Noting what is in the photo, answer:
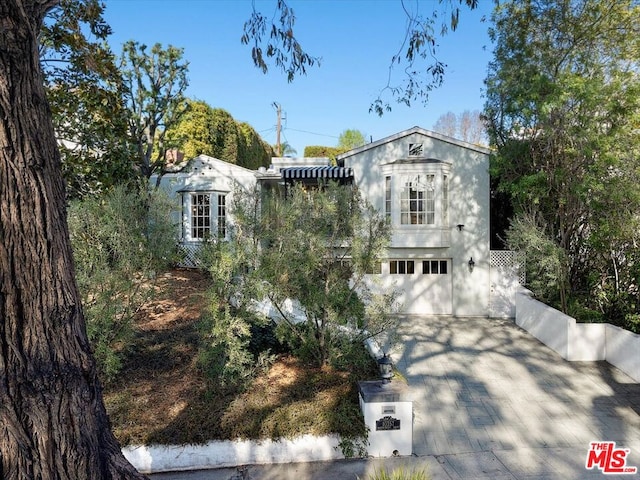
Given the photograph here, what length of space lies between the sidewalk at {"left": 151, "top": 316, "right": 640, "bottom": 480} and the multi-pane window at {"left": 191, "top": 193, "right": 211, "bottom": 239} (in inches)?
374

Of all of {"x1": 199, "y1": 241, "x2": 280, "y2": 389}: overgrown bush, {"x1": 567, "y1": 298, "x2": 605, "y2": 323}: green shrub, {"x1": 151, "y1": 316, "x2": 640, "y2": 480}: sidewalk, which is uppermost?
{"x1": 199, "y1": 241, "x2": 280, "y2": 389}: overgrown bush

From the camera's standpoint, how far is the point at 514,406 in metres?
6.66

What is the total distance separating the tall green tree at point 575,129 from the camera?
8.77 metres

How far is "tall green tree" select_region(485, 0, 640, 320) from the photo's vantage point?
345 inches

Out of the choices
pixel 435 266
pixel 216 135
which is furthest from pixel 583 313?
pixel 216 135

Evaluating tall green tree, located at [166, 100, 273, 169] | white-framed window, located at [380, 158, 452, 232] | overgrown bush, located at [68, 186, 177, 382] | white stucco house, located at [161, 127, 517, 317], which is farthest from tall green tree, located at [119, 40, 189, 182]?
white-framed window, located at [380, 158, 452, 232]

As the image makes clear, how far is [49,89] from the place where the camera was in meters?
9.09

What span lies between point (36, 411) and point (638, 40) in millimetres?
13308

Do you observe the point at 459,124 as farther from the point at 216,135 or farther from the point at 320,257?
the point at 320,257

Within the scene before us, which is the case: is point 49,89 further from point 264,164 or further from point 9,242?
point 264,164

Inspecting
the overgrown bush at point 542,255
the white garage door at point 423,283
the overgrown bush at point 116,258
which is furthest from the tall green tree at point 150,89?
the overgrown bush at point 542,255

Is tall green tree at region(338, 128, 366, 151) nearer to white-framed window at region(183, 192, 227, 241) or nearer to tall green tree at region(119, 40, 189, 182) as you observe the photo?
white-framed window at region(183, 192, 227, 241)

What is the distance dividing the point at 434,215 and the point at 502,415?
7631 millimetres

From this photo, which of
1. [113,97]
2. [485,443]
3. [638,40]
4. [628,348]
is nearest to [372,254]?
[485,443]
